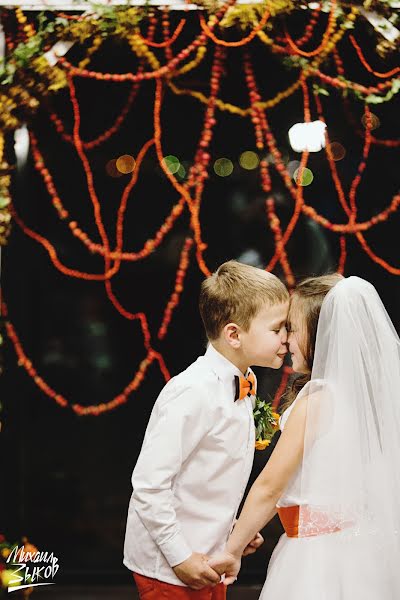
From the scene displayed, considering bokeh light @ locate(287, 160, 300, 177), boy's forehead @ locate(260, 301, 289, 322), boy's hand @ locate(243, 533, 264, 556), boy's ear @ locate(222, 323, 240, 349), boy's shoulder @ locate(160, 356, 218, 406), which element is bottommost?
boy's hand @ locate(243, 533, 264, 556)

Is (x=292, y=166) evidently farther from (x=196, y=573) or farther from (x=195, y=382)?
(x=196, y=573)

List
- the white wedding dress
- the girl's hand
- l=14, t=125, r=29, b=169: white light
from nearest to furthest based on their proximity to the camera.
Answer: the white wedding dress
the girl's hand
l=14, t=125, r=29, b=169: white light

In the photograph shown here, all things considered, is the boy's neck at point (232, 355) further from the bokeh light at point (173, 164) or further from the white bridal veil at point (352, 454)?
the bokeh light at point (173, 164)

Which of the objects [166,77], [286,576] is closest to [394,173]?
[166,77]

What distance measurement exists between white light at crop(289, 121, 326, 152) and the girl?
5.92 ft

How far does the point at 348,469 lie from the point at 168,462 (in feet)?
1.45

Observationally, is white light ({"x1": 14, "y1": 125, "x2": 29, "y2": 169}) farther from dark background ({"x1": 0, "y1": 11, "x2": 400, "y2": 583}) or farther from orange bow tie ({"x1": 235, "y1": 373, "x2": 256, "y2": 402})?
orange bow tie ({"x1": 235, "y1": 373, "x2": 256, "y2": 402})

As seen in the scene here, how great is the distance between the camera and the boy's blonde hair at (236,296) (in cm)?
196

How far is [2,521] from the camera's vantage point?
3.35 meters

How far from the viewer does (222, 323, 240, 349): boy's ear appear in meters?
1.96

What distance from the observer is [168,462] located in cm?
178

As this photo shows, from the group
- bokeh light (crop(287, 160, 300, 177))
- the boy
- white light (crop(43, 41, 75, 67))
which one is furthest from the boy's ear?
bokeh light (crop(287, 160, 300, 177))

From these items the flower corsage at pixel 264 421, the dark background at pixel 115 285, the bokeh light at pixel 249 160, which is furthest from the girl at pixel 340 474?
the bokeh light at pixel 249 160

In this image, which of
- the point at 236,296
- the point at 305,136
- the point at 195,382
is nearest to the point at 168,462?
the point at 195,382
